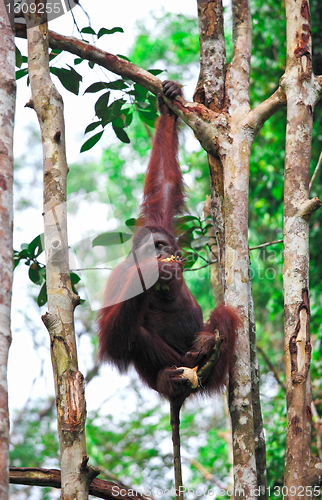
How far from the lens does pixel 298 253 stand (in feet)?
8.31

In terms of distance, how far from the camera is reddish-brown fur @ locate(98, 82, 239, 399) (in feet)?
9.99

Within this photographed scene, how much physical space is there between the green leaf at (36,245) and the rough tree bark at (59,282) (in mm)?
817

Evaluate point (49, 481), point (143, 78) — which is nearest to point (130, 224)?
point (143, 78)

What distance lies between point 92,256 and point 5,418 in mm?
1818

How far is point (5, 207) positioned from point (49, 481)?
1476 mm

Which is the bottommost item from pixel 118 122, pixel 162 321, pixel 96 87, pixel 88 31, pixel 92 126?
pixel 162 321

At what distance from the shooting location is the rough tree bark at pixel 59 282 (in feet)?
6.82

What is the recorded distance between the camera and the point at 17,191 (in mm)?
12406

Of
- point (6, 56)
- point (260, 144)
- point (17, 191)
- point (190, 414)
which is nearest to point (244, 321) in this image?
point (6, 56)

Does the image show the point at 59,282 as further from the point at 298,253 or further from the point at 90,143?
the point at 90,143

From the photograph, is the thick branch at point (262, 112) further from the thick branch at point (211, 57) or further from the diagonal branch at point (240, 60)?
the thick branch at point (211, 57)

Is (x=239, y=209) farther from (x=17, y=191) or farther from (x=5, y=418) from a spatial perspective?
(x=17, y=191)

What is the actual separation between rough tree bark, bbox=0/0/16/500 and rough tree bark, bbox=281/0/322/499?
4.16 ft

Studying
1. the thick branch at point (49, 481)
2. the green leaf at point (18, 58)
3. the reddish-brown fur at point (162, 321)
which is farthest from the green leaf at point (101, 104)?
the thick branch at point (49, 481)
